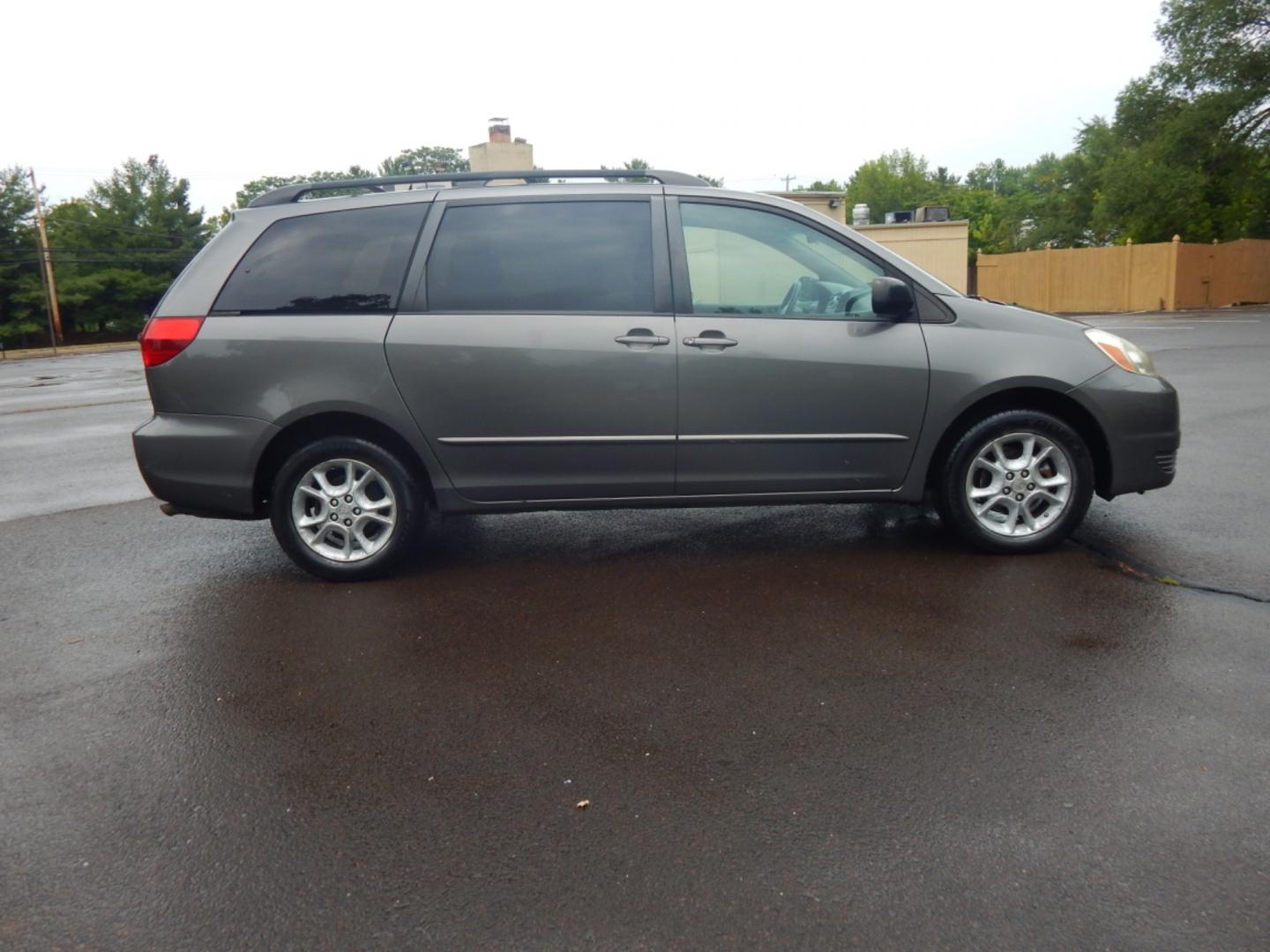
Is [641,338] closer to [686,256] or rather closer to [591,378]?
[591,378]

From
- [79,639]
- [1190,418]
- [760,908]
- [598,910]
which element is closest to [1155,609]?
[760,908]

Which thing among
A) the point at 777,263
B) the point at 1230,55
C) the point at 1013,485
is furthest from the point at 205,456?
the point at 1230,55

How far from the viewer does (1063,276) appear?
3572 cm

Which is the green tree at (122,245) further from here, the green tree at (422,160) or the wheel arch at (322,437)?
the wheel arch at (322,437)

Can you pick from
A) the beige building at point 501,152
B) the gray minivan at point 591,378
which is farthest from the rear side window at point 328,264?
the beige building at point 501,152

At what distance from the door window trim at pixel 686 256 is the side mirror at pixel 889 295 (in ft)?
0.28

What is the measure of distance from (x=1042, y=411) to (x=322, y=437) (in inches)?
141

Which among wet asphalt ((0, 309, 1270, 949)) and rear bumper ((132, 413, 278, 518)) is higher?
rear bumper ((132, 413, 278, 518))

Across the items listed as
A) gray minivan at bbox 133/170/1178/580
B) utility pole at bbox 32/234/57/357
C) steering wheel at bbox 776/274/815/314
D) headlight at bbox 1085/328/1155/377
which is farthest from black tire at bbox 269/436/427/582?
utility pole at bbox 32/234/57/357

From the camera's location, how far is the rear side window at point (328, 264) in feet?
16.3

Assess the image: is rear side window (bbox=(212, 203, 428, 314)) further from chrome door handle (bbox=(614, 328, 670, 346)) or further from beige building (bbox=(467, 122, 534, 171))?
beige building (bbox=(467, 122, 534, 171))

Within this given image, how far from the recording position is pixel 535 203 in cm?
507

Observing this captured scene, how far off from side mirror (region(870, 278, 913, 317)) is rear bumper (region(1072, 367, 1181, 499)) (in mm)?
954

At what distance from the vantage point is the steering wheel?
16.7ft
